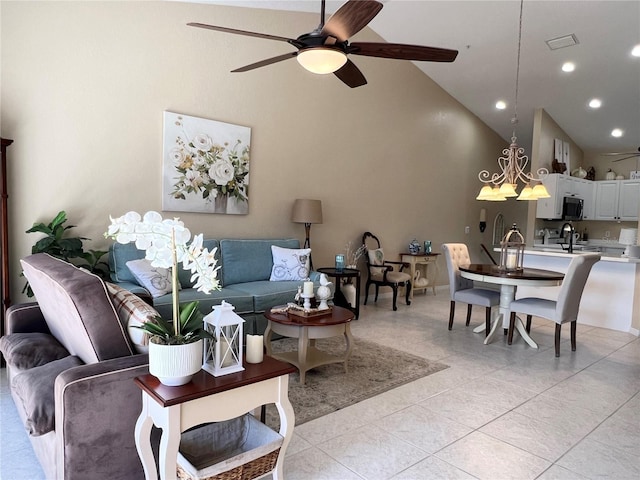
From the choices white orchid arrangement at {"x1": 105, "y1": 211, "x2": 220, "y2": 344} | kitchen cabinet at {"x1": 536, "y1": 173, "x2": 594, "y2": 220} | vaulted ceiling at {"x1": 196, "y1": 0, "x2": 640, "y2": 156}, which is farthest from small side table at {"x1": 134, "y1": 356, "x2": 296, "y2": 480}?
kitchen cabinet at {"x1": 536, "y1": 173, "x2": 594, "y2": 220}

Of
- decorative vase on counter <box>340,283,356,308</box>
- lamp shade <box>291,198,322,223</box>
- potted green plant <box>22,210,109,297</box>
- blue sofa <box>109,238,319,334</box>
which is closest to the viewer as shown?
potted green plant <box>22,210,109,297</box>

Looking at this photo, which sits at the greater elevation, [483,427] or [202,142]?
[202,142]

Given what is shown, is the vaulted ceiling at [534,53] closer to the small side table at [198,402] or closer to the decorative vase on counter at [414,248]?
the decorative vase on counter at [414,248]

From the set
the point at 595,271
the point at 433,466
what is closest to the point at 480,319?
the point at 595,271

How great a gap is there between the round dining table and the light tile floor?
0.33 metres

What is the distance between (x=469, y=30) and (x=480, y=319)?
3769mm

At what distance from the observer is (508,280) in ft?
12.7

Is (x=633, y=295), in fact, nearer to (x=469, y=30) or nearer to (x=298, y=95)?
(x=469, y=30)

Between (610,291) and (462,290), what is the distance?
197 centimetres

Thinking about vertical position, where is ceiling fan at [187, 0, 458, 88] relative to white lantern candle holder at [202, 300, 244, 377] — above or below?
above

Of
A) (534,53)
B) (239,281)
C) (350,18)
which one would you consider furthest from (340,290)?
(534,53)

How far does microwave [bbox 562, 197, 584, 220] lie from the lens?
6.95m

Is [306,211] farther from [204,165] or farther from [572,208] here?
[572,208]

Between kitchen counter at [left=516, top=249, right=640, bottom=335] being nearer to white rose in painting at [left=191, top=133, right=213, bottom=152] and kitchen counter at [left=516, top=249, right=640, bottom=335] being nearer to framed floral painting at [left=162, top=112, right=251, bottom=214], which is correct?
framed floral painting at [left=162, top=112, right=251, bottom=214]
